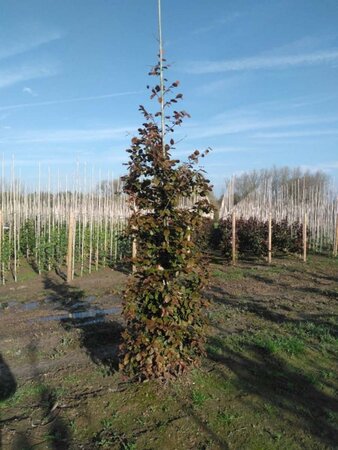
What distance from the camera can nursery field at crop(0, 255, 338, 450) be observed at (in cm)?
333

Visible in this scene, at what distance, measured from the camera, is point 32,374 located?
15.5ft

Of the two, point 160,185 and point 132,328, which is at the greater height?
point 160,185

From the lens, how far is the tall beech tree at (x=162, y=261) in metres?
3.98

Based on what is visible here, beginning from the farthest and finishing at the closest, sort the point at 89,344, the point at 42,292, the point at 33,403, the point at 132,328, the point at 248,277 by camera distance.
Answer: the point at 248,277, the point at 42,292, the point at 89,344, the point at 132,328, the point at 33,403

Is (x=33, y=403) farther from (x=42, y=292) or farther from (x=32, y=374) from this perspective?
(x=42, y=292)

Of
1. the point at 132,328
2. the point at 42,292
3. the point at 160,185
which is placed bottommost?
the point at 42,292

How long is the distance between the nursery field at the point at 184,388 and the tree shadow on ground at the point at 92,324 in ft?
0.09

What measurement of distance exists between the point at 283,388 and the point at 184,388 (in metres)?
1.00

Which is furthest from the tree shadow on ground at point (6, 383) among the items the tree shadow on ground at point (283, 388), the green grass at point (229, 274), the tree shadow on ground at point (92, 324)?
the green grass at point (229, 274)

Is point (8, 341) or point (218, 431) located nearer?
point (218, 431)

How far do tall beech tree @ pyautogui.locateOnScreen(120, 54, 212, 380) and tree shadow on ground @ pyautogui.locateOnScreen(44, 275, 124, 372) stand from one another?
0.83 metres

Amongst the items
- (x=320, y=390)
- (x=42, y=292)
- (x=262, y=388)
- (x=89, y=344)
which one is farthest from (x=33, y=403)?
(x=42, y=292)

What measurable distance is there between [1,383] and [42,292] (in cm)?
612

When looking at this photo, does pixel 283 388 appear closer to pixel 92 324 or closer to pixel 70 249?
pixel 92 324
